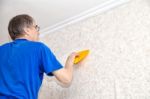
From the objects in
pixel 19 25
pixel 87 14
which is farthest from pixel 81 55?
pixel 19 25

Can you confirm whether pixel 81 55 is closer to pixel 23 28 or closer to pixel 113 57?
pixel 113 57

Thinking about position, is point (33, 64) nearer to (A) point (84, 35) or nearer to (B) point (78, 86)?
(B) point (78, 86)

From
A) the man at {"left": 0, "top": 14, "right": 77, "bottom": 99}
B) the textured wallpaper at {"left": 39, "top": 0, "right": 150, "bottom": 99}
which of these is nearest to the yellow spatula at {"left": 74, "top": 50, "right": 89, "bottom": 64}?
the textured wallpaper at {"left": 39, "top": 0, "right": 150, "bottom": 99}

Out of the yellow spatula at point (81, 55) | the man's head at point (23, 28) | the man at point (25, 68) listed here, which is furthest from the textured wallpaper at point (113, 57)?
the man's head at point (23, 28)

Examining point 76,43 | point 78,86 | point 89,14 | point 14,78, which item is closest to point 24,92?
point 14,78

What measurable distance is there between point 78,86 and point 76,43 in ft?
0.99

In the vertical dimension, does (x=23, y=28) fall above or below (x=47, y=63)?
above

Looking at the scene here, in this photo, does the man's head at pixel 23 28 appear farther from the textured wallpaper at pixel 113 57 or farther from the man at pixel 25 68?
the textured wallpaper at pixel 113 57

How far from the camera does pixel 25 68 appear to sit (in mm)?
1094

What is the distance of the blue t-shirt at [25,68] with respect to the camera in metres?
1.07

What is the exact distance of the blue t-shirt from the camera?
1071 millimetres

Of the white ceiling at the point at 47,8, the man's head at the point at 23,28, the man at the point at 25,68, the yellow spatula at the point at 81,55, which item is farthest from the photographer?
the white ceiling at the point at 47,8

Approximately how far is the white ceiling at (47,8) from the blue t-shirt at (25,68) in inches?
19.6

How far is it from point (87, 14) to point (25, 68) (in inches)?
26.9
